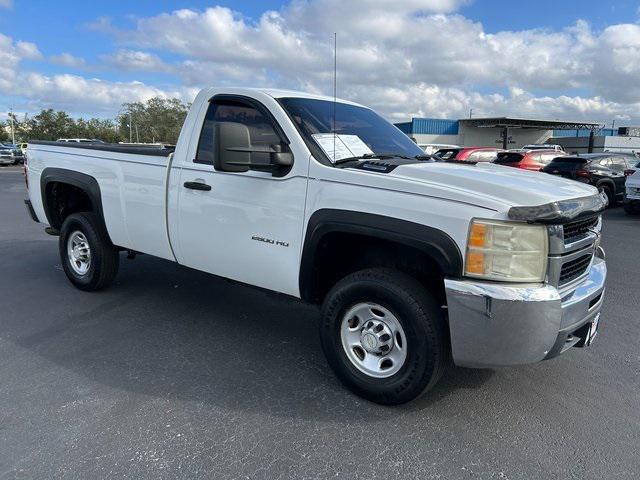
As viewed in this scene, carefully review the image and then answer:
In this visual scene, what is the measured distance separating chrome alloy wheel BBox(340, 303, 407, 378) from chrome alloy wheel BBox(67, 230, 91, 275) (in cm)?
330

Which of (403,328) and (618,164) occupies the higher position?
(618,164)

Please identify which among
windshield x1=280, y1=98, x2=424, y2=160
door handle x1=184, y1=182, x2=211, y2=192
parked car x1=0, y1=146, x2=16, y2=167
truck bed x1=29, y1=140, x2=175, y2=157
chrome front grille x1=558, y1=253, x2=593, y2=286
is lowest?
parked car x1=0, y1=146, x2=16, y2=167

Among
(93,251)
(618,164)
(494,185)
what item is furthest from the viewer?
(618,164)

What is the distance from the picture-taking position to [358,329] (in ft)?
10.6

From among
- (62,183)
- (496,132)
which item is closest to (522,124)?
(496,132)

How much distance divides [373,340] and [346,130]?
5.30ft

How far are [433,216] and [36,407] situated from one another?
266 cm

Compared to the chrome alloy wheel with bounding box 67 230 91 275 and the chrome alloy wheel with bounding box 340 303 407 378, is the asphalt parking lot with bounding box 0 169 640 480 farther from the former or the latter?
the chrome alloy wheel with bounding box 67 230 91 275

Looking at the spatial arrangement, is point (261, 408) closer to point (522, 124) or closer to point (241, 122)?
point (241, 122)

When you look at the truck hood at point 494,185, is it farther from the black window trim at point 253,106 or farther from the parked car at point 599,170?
the parked car at point 599,170

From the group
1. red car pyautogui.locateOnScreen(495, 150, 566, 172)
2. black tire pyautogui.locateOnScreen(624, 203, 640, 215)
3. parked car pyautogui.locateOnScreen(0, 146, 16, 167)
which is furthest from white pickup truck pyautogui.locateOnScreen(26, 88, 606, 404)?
parked car pyautogui.locateOnScreen(0, 146, 16, 167)

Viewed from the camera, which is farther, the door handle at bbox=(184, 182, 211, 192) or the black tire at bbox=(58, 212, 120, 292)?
the black tire at bbox=(58, 212, 120, 292)

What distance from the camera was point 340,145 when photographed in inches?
140

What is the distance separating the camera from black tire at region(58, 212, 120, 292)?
16.7 feet
